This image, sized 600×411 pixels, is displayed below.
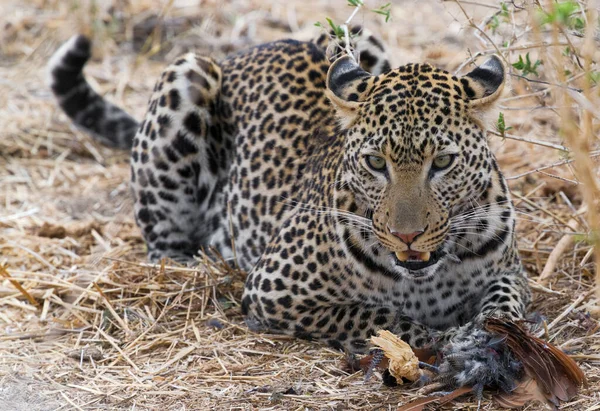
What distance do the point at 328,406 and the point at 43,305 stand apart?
3.00 metres

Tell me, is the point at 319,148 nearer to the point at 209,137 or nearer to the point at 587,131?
the point at 209,137

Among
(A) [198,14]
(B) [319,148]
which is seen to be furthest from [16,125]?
(B) [319,148]

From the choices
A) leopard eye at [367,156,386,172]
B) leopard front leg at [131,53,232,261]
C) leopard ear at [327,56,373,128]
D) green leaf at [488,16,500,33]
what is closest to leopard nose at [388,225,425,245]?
leopard eye at [367,156,386,172]

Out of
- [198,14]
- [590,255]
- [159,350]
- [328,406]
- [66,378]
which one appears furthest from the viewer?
[198,14]

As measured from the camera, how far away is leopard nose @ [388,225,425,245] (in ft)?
18.1

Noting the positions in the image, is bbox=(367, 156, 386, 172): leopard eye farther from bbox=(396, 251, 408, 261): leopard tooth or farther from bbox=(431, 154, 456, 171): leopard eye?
bbox=(396, 251, 408, 261): leopard tooth

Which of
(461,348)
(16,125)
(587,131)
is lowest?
(16,125)

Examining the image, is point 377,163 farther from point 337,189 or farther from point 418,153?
point 337,189

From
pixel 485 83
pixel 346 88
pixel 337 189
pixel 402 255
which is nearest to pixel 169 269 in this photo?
pixel 337 189

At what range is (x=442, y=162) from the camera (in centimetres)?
564

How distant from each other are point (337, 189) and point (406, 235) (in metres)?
1.03

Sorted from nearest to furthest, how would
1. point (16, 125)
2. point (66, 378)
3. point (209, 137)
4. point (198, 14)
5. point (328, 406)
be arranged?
point (328, 406), point (66, 378), point (209, 137), point (16, 125), point (198, 14)

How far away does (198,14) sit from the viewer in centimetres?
1375

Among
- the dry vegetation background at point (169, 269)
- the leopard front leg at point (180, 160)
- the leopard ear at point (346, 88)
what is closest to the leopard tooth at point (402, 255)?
the dry vegetation background at point (169, 269)
